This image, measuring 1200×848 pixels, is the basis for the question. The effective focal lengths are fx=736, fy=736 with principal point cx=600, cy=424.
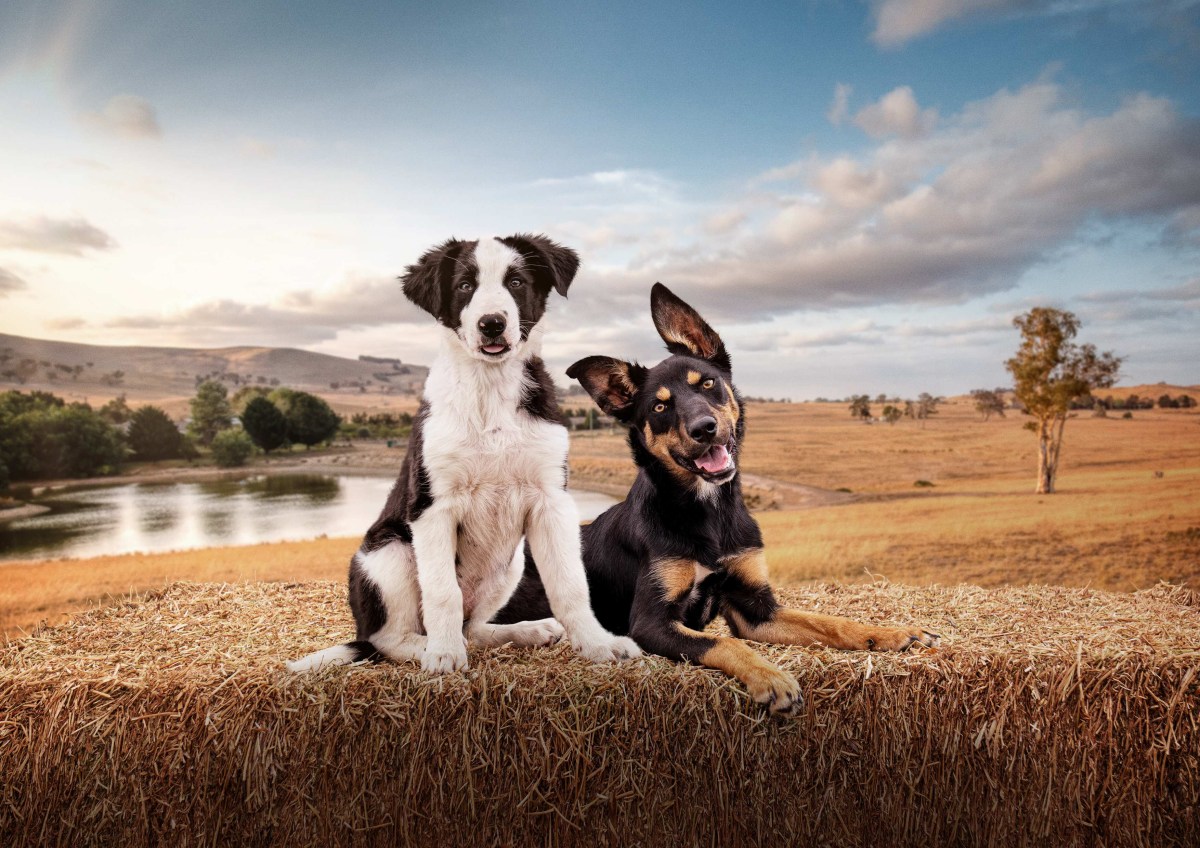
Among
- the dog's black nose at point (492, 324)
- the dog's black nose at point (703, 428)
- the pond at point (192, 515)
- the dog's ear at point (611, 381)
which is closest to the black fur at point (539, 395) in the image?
the dog's ear at point (611, 381)

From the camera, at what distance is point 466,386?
3.37 metres

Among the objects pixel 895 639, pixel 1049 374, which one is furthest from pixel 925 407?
pixel 895 639

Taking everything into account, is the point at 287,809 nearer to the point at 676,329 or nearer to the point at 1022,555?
the point at 676,329

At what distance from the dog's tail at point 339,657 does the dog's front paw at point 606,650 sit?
3.41 ft

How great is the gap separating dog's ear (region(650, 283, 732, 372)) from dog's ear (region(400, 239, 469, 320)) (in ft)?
3.31

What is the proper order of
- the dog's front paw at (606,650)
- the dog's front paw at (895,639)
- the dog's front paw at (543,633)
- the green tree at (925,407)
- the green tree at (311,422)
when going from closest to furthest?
1. the dog's front paw at (606,650)
2. the dog's front paw at (895,639)
3. the dog's front paw at (543,633)
4. the green tree at (311,422)
5. the green tree at (925,407)

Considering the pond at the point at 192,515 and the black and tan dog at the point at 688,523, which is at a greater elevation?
the black and tan dog at the point at 688,523

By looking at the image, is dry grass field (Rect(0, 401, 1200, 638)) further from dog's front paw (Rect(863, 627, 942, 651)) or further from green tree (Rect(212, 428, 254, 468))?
green tree (Rect(212, 428, 254, 468))

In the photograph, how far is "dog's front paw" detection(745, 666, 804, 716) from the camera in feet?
10.3

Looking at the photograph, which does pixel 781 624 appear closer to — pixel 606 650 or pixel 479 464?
pixel 606 650

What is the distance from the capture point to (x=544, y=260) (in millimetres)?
3451

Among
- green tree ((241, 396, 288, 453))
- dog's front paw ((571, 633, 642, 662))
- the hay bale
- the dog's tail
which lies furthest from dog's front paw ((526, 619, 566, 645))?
green tree ((241, 396, 288, 453))

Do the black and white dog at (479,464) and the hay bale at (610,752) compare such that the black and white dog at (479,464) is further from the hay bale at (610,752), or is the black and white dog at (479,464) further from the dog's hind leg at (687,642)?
the hay bale at (610,752)

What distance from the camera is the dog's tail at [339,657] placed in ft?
Result: 11.7
